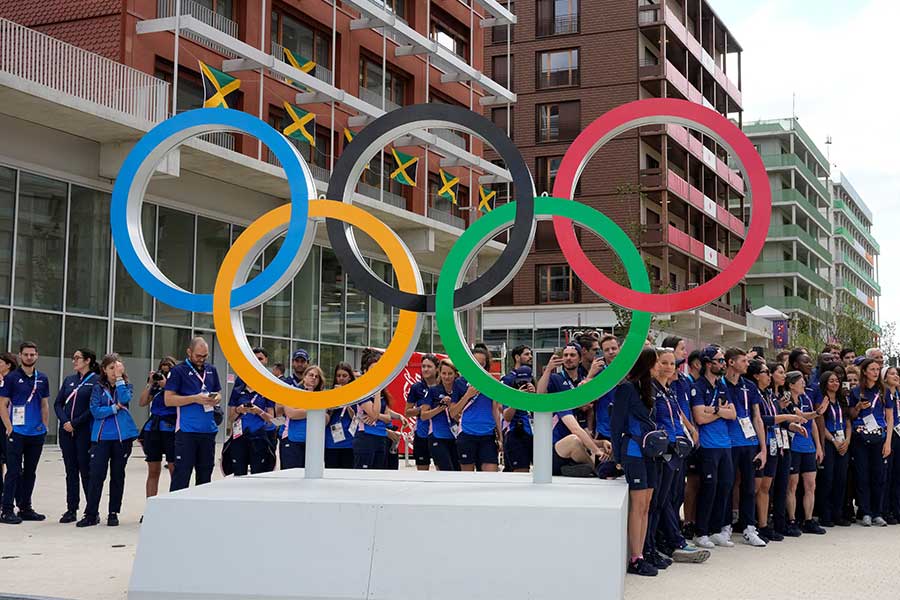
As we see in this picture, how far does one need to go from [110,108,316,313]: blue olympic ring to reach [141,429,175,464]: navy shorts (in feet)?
8.90

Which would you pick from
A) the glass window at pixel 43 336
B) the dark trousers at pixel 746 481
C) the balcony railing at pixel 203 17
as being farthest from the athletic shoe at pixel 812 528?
the balcony railing at pixel 203 17

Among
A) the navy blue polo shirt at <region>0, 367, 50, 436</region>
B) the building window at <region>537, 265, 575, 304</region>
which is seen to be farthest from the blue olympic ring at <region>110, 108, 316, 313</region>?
the building window at <region>537, 265, 575, 304</region>

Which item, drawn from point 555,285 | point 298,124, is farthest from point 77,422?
point 555,285

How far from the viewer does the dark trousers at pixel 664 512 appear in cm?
870

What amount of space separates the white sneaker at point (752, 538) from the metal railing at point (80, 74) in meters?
14.3

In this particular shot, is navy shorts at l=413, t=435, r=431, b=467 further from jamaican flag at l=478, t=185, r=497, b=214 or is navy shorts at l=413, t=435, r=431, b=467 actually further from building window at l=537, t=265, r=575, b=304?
building window at l=537, t=265, r=575, b=304

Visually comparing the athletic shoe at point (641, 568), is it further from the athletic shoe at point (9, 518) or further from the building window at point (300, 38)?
the building window at point (300, 38)

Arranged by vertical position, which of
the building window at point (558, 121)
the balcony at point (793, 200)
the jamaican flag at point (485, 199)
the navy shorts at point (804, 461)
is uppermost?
the balcony at point (793, 200)

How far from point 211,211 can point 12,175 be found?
563 cm

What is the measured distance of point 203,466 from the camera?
10.7 m

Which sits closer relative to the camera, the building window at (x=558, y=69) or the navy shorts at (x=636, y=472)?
the navy shorts at (x=636, y=472)

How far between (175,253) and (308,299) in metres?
5.44

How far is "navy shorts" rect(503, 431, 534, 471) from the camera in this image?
11086 millimetres

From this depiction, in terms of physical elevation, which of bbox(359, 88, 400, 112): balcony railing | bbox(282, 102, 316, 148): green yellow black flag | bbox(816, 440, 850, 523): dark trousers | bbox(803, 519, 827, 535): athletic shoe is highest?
bbox(359, 88, 400, 112): balcony railing
